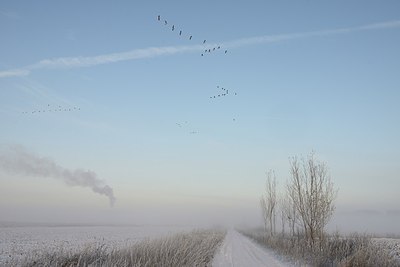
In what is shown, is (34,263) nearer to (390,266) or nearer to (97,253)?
(97,253)

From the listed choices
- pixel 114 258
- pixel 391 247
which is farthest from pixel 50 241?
pixel 391 247

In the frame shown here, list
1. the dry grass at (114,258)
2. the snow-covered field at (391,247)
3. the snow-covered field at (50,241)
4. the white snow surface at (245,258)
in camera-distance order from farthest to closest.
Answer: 1. the snow-covered field at (391,247)
2. the white snow surface at (245,258)
3. the snow-covered field at (50,241)
4. the dry grass at (114,258)

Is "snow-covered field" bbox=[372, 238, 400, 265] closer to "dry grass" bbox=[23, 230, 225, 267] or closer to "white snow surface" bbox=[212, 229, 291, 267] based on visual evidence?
"white snow surface" bbox=[212, 229, 291, 267]

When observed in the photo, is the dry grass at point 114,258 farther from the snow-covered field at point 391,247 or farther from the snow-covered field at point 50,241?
the snow-covered field at point 391,247

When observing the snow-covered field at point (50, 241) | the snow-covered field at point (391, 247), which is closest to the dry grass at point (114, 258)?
the snow-covered field at point (50, 241)

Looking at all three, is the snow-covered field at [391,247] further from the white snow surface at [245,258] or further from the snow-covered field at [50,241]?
the snow-covered field at [50,241]

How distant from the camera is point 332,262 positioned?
17.9 meters

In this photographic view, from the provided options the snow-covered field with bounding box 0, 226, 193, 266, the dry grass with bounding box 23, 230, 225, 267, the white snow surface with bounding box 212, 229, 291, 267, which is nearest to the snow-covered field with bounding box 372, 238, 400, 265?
the white snow surface with bounding box 212, 229, 291, 267

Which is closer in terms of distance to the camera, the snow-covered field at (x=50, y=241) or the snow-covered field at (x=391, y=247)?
the snow-covered field at (x=50, y=241)

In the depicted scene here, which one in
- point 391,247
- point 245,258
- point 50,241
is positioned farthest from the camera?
point 50,241

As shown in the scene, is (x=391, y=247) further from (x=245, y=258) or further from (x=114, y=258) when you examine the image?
(x=114, y=258)

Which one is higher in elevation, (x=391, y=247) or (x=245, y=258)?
(x=391, y=247)

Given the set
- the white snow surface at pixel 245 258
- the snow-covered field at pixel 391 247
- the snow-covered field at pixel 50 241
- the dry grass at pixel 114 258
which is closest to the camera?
the dry grass at pixel 114 258

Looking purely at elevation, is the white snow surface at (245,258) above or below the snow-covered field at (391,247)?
below
